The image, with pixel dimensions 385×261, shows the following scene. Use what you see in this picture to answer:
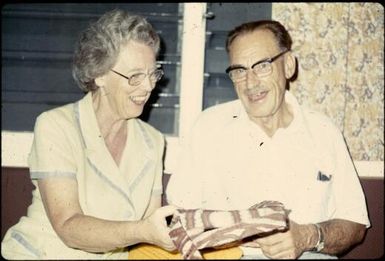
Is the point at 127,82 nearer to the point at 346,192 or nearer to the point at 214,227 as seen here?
the point at 214,227

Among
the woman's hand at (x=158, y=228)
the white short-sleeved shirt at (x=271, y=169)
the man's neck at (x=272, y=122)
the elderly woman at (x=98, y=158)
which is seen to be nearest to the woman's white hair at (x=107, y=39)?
the elderly woman at (x=98, y=158)

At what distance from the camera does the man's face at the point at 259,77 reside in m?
2.11

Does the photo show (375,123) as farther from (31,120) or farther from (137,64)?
(31,120)

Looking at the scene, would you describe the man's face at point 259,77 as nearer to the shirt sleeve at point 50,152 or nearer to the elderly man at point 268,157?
the elderly man at point 268,157

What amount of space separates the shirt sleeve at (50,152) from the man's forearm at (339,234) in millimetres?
1288

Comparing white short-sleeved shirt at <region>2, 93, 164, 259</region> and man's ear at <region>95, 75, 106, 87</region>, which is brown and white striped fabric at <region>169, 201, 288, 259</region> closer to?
white short-sleeved shirt at <region>2, 93, 164, 259</region>

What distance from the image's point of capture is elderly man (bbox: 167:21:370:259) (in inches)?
81.9

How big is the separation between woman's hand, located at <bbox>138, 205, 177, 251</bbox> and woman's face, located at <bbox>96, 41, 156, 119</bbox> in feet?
2.33

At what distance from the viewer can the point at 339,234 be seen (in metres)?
1.99

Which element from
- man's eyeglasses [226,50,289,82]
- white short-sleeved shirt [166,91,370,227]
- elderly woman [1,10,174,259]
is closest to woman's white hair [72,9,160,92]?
elderly woman [1,10,174,259]

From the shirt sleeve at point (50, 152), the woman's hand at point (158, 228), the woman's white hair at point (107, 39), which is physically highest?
the woman's white hair at point (107, 39)

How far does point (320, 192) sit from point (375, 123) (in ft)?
2.86

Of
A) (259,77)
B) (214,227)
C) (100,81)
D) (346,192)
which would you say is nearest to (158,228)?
(214,227)

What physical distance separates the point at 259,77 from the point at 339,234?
A: 3.09 ft
